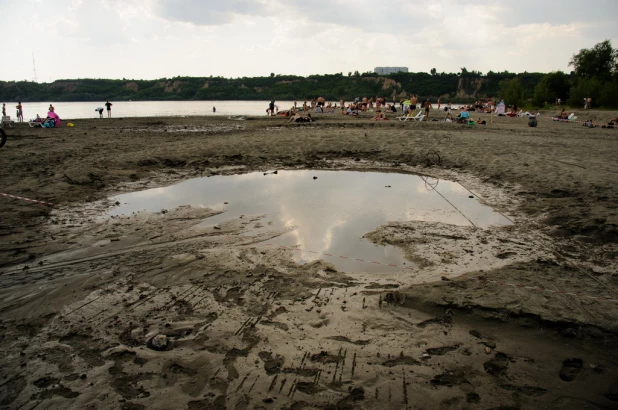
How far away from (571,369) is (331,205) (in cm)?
614

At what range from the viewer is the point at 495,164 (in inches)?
493

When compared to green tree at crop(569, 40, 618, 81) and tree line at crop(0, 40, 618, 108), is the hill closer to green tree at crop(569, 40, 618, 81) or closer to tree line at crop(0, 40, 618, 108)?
tree line at crop(0, 40, 618, 108)

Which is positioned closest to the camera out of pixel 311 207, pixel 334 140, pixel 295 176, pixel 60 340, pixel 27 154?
pixel 60 340

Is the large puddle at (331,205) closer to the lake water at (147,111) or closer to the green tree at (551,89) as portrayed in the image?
the lake water at (147,111)

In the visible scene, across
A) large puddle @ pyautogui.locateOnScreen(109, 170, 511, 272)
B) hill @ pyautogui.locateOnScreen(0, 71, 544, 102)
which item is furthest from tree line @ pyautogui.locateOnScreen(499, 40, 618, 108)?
hill @ pyautogui.locateOnScreen(0, 71, 544, 102)

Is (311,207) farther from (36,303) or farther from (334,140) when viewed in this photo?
(334,140)

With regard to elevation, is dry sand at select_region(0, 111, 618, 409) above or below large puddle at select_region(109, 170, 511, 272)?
below

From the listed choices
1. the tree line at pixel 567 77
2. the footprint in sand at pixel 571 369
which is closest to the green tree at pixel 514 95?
the tree line at pixel 567 77

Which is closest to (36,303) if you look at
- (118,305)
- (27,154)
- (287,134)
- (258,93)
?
(118,305)

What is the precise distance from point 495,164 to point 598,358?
10.0 metres

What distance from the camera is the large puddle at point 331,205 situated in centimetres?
650

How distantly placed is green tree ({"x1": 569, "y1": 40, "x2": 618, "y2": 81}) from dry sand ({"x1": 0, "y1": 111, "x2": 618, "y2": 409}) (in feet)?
183

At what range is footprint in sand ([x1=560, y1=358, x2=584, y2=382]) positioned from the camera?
11.3 feet

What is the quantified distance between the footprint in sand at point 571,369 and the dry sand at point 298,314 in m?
0.01
